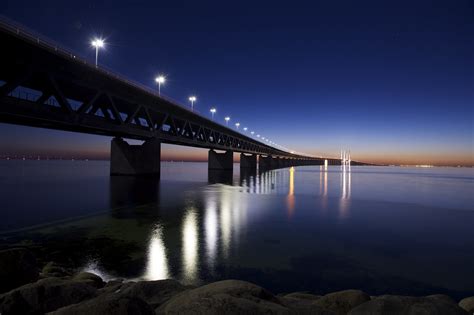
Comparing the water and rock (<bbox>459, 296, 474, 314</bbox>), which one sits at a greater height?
rock (<bbox>459, 296, 474, 314</bbox>)

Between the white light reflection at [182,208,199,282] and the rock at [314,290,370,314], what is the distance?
394cm

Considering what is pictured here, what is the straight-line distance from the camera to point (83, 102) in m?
43.5

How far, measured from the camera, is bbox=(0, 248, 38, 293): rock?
18.2 feet

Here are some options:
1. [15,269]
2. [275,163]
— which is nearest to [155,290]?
[15,269]

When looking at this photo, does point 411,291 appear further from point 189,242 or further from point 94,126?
point 94,126

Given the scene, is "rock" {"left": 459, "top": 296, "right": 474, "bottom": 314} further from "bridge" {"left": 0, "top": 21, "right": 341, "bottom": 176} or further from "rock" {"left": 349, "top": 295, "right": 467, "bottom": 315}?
"bridge" {"left": 0, "top": 21, "right": 341, "bottom": 176}

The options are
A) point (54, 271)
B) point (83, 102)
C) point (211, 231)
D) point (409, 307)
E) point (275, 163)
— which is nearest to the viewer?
point (409, 307)

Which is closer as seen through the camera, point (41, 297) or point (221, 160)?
point (41, 297)

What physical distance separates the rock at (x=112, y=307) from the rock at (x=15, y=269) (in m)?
2.99

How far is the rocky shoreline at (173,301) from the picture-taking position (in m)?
3.67

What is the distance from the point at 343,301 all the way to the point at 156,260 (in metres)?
6.24

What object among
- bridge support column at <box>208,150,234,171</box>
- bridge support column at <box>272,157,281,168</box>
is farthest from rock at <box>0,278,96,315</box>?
bridge support column at <box>272,157,281,168</box>

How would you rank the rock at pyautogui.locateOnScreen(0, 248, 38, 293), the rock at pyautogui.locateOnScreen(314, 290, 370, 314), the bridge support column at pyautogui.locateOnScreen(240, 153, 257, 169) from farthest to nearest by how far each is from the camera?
the bridge support column at pyautogui.locateOnScreen(240, 153, 257, 169), the rock at pyautogui.locateOnScreen(0, 248, 38, 293), the rock at pyautogui.locateOnScreen(314, 290, 370, 314)

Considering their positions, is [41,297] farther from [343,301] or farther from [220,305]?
[343,301]
